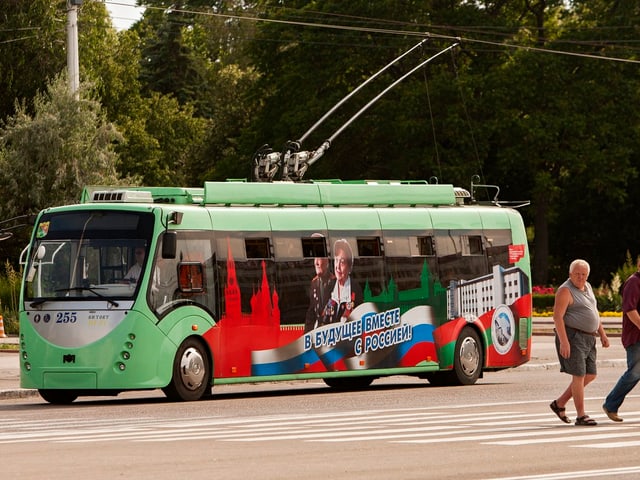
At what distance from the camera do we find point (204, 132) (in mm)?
87125

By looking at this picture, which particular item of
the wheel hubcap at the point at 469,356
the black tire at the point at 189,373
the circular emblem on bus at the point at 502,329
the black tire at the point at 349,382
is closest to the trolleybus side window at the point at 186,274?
the black tire at the point at 189,373

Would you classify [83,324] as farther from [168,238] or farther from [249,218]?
[249,218]

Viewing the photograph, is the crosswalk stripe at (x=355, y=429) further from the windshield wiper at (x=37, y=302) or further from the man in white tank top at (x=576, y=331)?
the windshield wiper at (x=37, y=302)

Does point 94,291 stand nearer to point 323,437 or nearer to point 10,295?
point 323,437

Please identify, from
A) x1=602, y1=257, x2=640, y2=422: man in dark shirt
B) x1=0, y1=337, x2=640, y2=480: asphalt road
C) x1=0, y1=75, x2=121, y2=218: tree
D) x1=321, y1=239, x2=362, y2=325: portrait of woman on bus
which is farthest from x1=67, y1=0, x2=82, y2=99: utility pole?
x1=602, y1=257, x2=640, y2=422: man in dark shirt

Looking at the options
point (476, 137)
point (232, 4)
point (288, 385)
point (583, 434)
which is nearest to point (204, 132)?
point (232, 4)

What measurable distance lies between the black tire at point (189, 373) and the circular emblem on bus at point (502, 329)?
600 centimetres

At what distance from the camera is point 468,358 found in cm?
2583

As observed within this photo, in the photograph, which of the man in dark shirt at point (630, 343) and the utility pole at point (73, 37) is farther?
the utility pole at point (73, 37)

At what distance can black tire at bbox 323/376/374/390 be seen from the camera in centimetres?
2577

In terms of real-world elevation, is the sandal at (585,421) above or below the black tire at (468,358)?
below

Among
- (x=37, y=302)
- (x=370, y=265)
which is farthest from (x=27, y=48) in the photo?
(x=37, y=302)

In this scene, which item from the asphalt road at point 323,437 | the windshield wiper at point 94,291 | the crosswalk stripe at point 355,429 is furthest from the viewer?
the windshield wiper at point 94,291

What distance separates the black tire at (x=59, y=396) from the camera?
2219 cm
